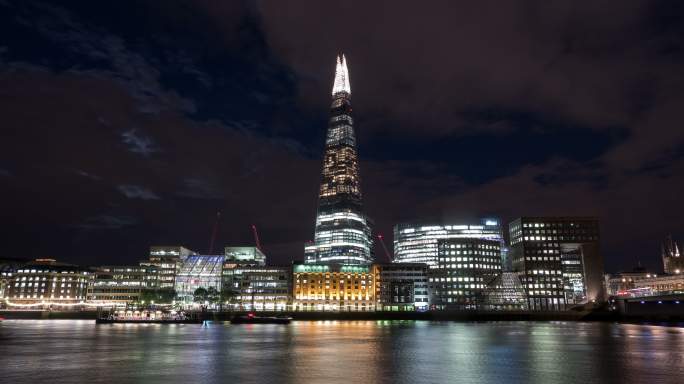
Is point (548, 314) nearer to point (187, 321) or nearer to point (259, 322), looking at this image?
point (259, 322)

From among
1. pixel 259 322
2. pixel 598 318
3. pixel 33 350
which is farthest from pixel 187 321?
pixel 598 318

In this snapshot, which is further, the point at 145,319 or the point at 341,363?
the point at 145,319

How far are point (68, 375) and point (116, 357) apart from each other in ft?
49.2

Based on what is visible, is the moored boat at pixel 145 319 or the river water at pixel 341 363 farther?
the moored boat at pixel 145 319

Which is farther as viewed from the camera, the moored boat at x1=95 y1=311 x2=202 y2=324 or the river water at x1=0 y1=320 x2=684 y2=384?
the moored boat at x1=95 y1=311 x2=202 y2=324

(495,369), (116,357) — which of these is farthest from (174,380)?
(495,369)

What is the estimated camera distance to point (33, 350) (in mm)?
70375

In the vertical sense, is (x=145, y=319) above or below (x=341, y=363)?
below

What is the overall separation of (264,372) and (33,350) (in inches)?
1666

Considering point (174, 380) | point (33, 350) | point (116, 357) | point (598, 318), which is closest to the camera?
point (174, 380)

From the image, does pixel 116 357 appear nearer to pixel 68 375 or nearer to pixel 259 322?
pixel 68 375

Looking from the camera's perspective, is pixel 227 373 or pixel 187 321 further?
pixel 187 321

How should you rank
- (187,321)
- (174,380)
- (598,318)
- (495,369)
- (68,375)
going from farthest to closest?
(598,318), (187,321), (495,369), (68,375), (174,380)

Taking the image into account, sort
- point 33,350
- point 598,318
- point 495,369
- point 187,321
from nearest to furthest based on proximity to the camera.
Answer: point 495,369 < point 33,350 < point 187,321 < point 598,318
